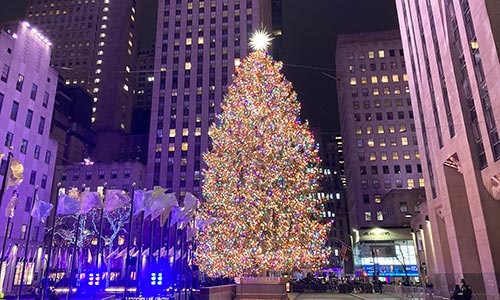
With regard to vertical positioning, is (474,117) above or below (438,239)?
above

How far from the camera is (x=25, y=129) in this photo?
4669 cm

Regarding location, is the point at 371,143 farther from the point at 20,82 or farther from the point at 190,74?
the point at 20,82

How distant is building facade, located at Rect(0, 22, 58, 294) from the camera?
43.2 metres

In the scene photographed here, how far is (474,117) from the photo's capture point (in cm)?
2933

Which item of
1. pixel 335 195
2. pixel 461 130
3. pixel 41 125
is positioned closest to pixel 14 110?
pixel 41 125

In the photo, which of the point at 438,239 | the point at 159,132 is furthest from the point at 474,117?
the point at 159,132

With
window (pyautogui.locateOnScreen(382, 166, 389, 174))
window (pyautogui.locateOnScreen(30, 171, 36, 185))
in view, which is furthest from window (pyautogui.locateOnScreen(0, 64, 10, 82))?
window (pyautogui.locateOnScreen(382, 166, 389, 174))

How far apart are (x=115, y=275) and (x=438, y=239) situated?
53532 mm

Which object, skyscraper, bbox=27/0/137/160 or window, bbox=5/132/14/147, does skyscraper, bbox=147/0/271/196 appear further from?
window, bbox=5/132/14/147

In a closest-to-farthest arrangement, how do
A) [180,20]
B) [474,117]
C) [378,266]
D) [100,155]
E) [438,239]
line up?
1. [474,117]
2. [438,239]
3. [378,266]
4. [180,20]
5. [100,155]

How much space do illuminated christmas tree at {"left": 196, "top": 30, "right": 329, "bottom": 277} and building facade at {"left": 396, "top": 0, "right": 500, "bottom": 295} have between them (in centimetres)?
1244

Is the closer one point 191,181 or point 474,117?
point 474,117

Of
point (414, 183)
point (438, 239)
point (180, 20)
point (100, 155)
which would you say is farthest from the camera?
point (100, 155)

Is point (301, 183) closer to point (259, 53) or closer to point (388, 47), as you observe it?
point (259, 53)
